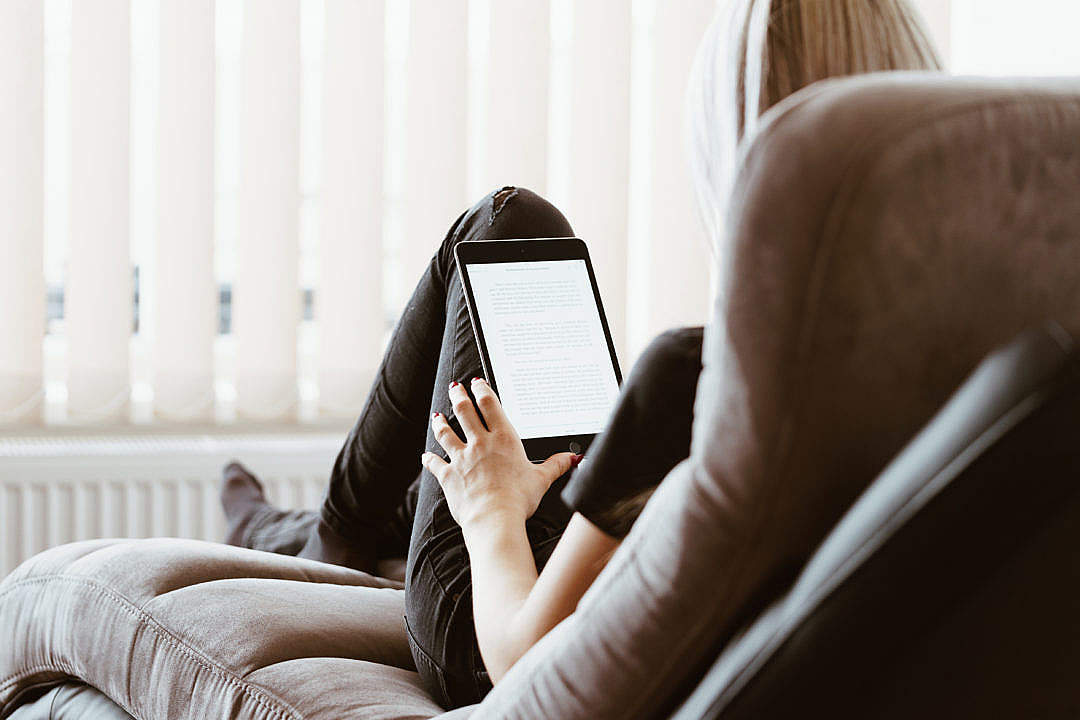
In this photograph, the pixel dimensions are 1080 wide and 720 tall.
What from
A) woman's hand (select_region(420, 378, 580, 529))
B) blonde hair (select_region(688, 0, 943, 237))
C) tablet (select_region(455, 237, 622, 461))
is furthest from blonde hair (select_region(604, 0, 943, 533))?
tablet (select_region(455, 237, 622, 461))

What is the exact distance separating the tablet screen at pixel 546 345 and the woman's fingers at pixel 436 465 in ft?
0.33

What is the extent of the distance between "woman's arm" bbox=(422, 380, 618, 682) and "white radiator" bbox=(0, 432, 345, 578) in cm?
132

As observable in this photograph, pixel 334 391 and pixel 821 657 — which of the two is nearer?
pixel 821 657

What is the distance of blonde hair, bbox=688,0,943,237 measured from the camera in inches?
26.4

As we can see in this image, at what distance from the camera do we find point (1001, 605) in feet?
1.58

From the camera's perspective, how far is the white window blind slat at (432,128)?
2320 mm

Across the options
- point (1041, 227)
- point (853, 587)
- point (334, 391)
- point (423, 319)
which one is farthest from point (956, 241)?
point (334, 391)

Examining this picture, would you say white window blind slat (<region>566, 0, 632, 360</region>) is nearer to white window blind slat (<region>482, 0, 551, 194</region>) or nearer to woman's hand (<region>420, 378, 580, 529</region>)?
white window blind slat (<region>482, 0, 551, 194</region>)

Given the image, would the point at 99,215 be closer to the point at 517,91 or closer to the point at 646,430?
the point at 517,91

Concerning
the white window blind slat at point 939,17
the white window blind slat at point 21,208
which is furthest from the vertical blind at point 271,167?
the white window blind slat at point 939,17

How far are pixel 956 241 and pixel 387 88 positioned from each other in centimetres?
197

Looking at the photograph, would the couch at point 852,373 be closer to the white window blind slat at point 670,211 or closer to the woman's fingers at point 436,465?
the woman's fingers at point 436,465

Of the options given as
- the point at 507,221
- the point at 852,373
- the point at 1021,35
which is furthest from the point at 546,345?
the point at 1021,35

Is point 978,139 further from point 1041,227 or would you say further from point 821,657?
point 821,657
